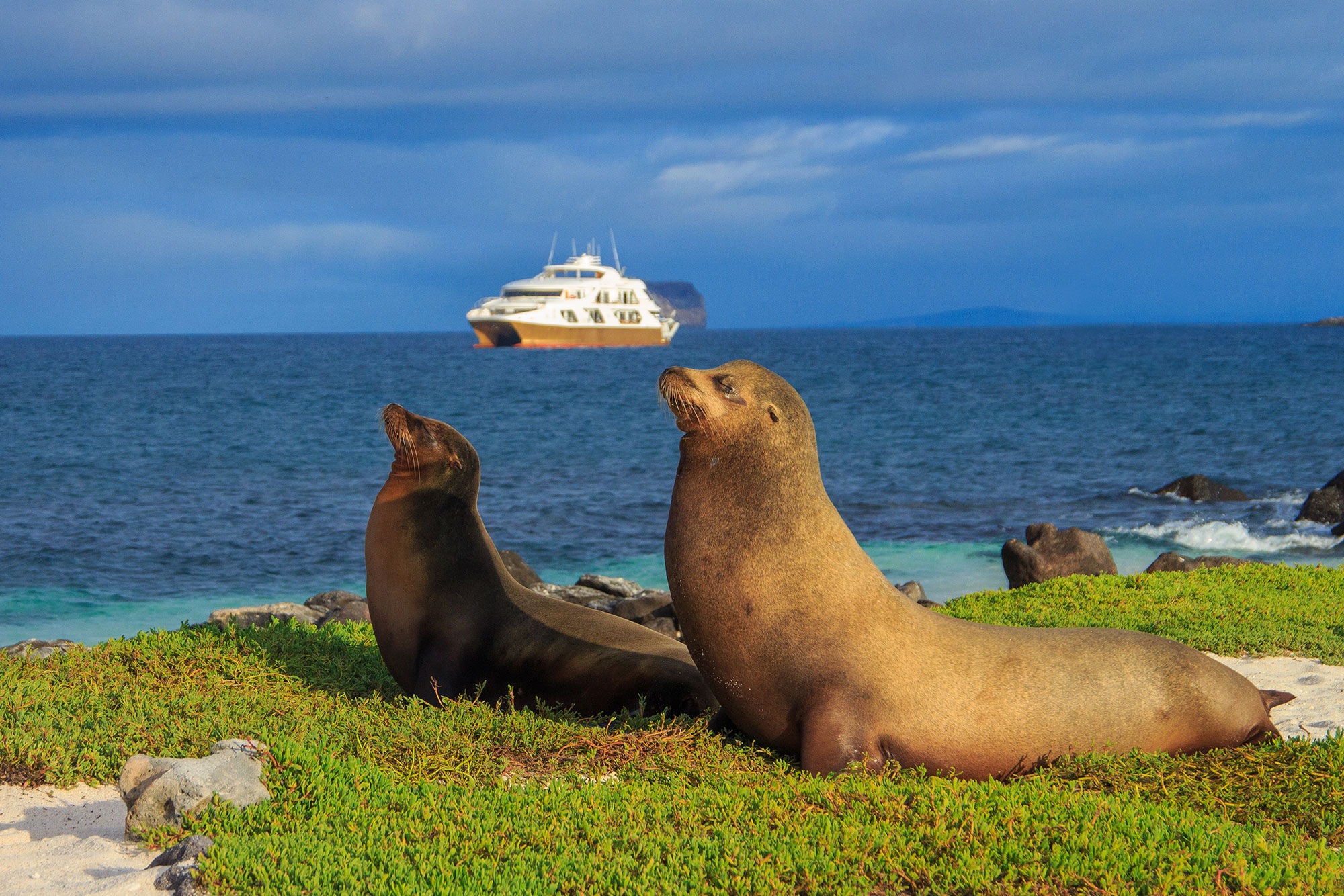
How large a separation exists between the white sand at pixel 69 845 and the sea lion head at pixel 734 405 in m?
2.65

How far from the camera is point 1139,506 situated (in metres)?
23.4

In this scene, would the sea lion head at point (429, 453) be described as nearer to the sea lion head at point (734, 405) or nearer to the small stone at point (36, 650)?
the sea lion head at point (734, 405)

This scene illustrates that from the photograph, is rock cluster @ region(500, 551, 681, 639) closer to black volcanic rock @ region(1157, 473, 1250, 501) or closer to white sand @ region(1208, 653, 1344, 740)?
white sand @ region(1208, 653, 1344, 740)

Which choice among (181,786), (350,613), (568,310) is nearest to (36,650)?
(350,613)

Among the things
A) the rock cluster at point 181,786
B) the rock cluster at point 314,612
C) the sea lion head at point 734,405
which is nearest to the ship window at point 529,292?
the rock cluster at point 314,612

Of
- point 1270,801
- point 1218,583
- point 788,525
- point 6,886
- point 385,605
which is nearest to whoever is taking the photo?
point 6,886

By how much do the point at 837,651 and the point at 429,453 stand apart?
3.01m

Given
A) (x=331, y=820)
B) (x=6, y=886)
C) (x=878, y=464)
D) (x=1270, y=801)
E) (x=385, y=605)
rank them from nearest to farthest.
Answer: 1. (x=6, y=886)
2. (x=331, y=820)
3. (x=1270, y=801)
4. (x=385, y=605)
5. (x=878, y=464)

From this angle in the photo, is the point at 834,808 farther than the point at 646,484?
No

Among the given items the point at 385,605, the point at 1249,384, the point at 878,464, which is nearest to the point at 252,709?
the point at 385,605

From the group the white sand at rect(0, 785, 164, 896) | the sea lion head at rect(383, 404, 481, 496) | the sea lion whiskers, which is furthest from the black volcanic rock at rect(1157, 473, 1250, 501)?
the white sand at rect(0, 785, 164, 896)

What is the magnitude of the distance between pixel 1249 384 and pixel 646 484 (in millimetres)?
41833

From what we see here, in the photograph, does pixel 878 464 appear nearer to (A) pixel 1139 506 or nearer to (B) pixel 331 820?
(A) pixel 1139 506

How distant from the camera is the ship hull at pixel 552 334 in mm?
92688
